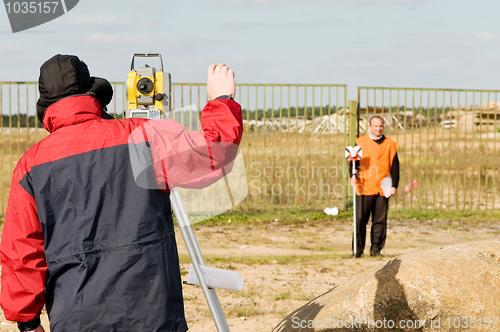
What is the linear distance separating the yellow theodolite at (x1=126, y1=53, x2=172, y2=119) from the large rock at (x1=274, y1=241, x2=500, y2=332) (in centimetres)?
160

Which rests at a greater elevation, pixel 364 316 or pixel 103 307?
pixel 103 307

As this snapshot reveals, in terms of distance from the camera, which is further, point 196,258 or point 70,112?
point 196,258

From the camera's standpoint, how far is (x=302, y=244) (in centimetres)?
800

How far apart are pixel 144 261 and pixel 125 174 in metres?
0.31

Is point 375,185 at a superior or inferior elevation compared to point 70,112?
inferior

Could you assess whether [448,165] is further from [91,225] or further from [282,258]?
[91,225]

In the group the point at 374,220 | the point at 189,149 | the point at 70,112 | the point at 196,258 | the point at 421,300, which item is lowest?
the point at 374,220

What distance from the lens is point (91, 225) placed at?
179 cm

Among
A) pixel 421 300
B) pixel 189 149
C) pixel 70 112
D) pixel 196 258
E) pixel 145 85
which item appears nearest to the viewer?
pixel 189 149

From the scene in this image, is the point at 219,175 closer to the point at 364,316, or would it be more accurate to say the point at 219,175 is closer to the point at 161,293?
the point at 161,293

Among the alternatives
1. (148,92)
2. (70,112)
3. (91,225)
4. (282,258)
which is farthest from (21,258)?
(282,258)

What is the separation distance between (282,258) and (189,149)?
5419 mm

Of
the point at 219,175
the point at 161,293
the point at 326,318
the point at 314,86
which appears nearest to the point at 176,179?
the point at 219,175

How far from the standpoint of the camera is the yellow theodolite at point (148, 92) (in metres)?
2.87
